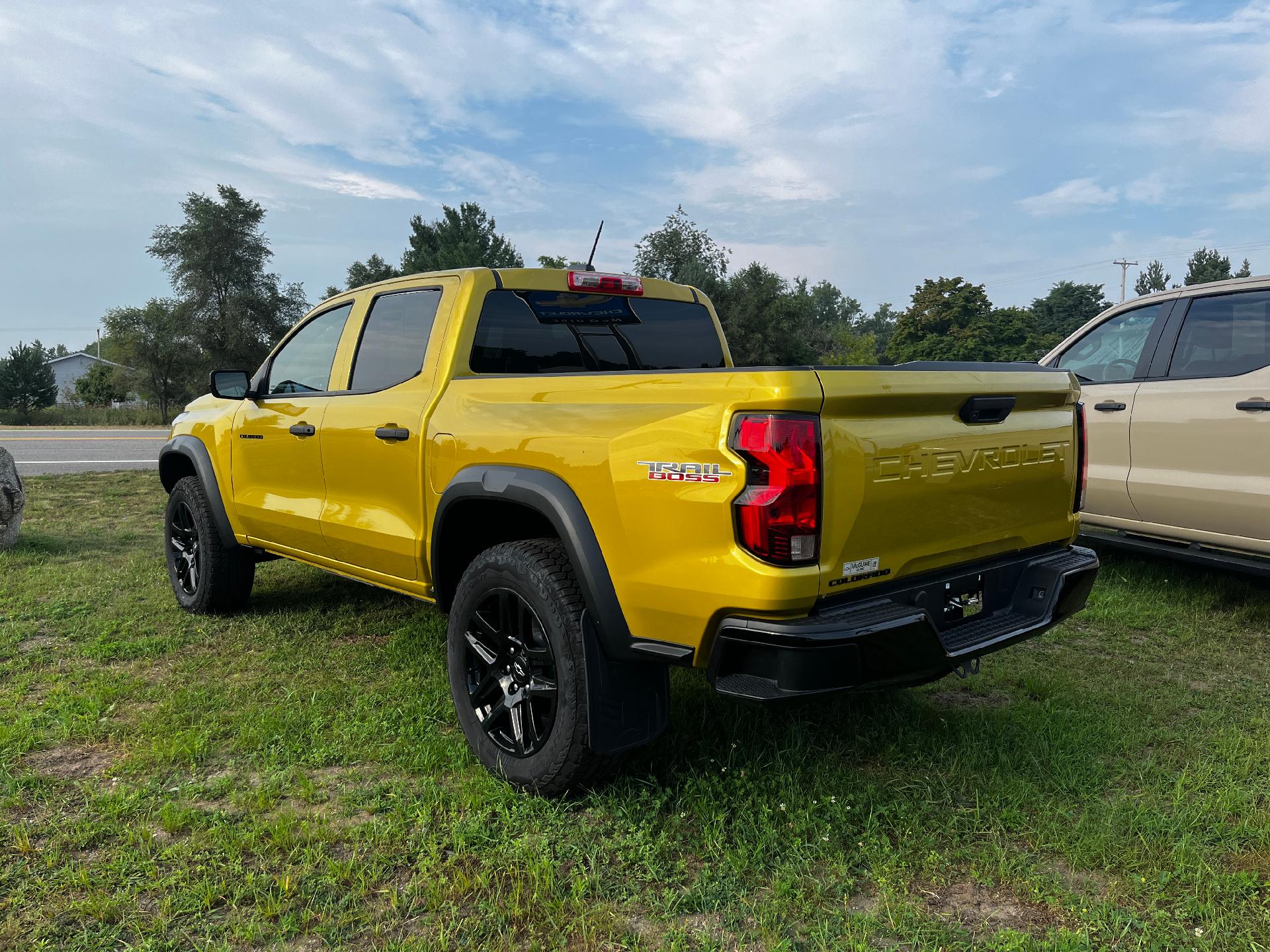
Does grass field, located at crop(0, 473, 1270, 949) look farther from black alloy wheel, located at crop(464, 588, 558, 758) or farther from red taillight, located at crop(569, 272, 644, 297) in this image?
red taillight, located at crop(569, 272, 644, 297)

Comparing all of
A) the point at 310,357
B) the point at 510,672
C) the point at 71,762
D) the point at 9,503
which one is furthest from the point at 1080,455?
the point at 9,503

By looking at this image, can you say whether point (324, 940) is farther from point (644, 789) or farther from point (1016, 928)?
point (1016, 928)

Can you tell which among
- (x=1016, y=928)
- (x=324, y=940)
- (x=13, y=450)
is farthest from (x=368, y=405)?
(x=13, y=450)

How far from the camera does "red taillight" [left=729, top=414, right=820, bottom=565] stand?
7.56 feet

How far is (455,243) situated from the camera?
5291 centimetres

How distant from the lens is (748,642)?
236 cm

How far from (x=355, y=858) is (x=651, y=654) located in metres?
1.09

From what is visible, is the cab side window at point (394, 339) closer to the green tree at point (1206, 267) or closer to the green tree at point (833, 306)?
the green tree at point (1206, 267)

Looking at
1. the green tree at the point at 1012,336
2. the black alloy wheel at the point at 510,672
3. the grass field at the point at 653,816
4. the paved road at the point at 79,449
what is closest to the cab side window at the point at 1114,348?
the grass field at the point at 653,816

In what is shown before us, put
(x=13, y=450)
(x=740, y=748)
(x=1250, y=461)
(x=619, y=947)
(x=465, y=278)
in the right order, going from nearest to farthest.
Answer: (x=619, y=947), (x=740, y=748), (x=465, y=278), (x=1250, y=461), (x=13, y=450)

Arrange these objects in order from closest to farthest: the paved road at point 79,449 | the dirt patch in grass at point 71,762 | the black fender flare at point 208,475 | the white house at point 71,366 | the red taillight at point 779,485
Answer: the red taillight at point 779,485 → the dirt patch in grass at point 71,762 → the black fender flare at point 208,475 → the paved road at point 79,449 → the white house at point 71,366

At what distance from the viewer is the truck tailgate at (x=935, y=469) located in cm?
241

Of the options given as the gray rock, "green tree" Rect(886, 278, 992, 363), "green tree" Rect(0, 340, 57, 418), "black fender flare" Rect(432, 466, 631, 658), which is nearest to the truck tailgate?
"black fender flare" Rect(432, 466, 631, 658)

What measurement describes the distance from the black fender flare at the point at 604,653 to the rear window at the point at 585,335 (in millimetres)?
921
